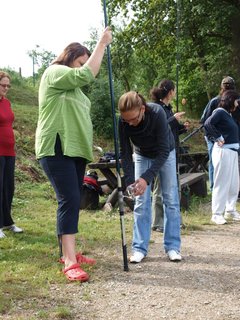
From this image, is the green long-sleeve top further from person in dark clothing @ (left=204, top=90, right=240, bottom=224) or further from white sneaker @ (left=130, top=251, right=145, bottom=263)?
person in dark clothing @ (left=204, top=90, right=240, bottom=224)

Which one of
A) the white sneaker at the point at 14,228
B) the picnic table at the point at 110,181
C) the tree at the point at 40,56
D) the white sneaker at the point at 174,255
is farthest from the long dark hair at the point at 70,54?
the tree at the point at 40,56

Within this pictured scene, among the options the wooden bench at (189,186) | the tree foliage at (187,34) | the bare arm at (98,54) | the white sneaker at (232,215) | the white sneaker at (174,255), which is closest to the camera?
the bare arm at (98,54)

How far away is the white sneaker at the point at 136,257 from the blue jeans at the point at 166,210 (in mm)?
44

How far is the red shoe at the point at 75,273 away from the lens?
3938mm

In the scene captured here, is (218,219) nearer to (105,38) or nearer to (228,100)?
(228,100)

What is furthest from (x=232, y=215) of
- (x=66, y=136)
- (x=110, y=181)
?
(x=66, y=136)

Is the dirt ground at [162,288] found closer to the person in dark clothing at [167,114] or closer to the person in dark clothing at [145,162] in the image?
the person in dark clothing at [145,162]

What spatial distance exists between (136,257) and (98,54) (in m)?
1.91

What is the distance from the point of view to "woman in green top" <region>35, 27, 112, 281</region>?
3.96 metres

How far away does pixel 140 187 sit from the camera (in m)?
4.16

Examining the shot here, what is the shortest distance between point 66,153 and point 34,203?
4384 millimetres

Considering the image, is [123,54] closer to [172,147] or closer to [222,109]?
[222,109]

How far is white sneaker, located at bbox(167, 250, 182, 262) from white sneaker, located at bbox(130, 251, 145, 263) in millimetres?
257

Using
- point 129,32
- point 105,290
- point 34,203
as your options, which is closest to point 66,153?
point 105,290
